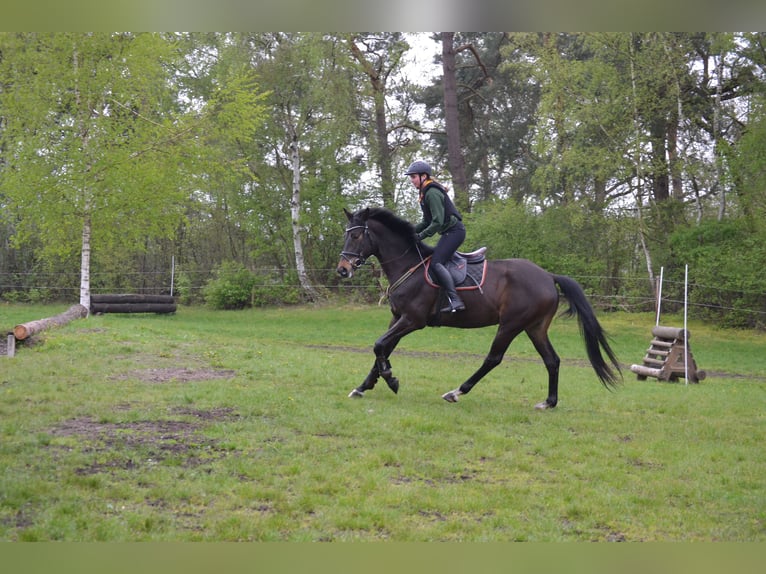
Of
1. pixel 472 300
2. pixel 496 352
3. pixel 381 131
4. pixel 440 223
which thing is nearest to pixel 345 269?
pixel 440 223

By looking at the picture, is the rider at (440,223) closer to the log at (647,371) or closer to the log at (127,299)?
the log at (647,371)

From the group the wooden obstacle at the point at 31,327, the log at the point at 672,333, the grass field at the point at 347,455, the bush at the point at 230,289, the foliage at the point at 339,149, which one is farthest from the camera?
the bush at the point at 230,289

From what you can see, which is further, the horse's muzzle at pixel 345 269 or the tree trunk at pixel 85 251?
the tree trunk at pixel 85 251

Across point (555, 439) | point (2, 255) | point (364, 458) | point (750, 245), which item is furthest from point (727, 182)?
point (2, 255)

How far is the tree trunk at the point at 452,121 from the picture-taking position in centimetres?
2578

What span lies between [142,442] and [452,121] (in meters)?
22.2

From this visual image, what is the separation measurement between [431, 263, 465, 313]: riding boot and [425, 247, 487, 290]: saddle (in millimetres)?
109

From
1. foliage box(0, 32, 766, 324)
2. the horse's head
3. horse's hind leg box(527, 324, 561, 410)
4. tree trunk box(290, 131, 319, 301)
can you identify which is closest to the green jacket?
the horse's head

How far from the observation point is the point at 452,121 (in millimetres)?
26219

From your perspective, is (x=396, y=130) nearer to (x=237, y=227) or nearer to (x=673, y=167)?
(x=237, y=227)

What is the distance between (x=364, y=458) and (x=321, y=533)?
1.73 metres

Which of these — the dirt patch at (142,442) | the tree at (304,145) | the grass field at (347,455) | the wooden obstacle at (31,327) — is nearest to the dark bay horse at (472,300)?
the grass field at (347,455)

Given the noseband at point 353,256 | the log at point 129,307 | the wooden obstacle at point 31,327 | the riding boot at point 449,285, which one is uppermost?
the noseband at point 353,256

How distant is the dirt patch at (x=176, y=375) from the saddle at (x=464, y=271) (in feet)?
11.2
